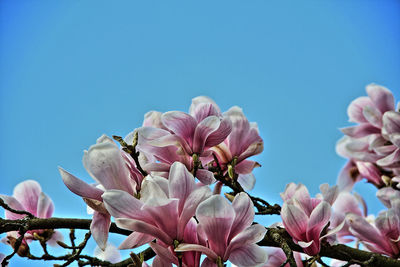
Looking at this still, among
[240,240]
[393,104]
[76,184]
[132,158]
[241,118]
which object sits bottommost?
[240,240]

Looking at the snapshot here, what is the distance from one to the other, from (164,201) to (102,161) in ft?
0.64

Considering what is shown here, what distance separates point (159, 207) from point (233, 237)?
175 mm

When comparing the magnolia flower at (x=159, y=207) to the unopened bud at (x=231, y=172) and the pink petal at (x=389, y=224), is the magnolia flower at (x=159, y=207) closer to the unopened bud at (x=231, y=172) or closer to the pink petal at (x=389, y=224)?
the unopened bud at (x=231, y=172)

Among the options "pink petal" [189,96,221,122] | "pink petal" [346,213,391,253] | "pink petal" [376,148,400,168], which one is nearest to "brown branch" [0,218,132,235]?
"pink petal" [189,96,221,122]

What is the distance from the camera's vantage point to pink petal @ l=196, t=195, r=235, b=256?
866 mm

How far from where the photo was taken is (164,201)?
860 millimetres

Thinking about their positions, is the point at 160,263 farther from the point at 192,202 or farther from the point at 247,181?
the point at 247,181

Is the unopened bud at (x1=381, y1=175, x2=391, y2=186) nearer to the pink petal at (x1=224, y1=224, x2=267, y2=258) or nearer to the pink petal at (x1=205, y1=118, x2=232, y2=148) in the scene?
the pink petal at (x1=205, y1=118, x2=232, y2=148)

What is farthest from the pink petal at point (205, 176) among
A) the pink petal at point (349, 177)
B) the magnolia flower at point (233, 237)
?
the pink petal at point (349, 177)

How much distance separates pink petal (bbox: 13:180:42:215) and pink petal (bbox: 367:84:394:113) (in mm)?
1290

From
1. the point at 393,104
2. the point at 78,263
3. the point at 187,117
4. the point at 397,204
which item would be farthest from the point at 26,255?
the point at 393,104

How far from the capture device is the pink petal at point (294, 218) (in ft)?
3.69

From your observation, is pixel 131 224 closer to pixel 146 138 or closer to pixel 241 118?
pixel 146 138

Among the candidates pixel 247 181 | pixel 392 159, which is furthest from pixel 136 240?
pixel 392 159
